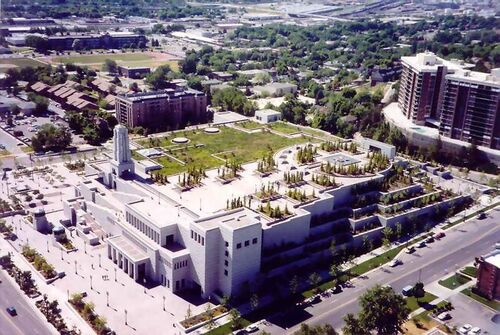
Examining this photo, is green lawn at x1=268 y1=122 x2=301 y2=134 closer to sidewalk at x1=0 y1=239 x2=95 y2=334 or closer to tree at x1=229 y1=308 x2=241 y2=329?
tree at x1=229 y1=308 x2=241 y2=329

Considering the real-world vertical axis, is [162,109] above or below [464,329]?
above

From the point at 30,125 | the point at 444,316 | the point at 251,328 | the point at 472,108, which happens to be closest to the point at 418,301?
the point at 444,316

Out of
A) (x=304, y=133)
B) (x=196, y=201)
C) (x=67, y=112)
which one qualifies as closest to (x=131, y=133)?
(x=67, y=112)

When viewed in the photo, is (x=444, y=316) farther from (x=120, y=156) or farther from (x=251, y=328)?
(x=120, y=156)

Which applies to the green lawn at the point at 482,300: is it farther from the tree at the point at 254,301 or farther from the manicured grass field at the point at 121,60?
the manicured grass field at the point at 121,60

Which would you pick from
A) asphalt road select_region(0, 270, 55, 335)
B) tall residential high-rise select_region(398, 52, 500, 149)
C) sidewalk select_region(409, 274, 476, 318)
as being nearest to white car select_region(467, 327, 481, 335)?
sidewalk select_region(409, 274, 476, 318)
